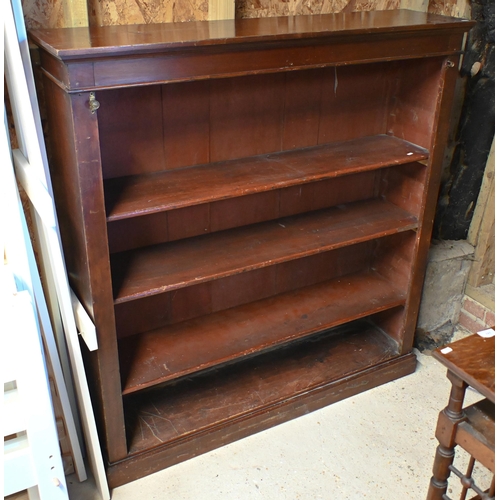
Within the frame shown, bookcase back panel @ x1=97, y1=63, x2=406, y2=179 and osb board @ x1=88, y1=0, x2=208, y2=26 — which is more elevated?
osb board @ x1=88, y1=0, x2=208, y2=26

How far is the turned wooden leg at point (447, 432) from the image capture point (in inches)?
65.8

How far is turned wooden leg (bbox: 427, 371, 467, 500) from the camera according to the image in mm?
1671

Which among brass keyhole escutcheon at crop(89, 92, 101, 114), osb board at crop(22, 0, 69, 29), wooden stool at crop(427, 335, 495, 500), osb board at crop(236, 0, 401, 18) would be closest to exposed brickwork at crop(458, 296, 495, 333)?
wooden stool at crop(427, 335, 495, 500)

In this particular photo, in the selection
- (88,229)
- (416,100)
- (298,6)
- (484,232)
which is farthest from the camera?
(484,232)

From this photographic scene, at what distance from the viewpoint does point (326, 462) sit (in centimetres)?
233

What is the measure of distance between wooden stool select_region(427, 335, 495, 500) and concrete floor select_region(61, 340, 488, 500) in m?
0.57

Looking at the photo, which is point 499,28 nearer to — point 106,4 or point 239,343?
point 106,4

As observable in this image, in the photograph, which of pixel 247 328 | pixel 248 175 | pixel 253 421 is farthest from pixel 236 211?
pixel 253 421

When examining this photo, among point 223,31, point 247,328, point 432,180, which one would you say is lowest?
point 247,328

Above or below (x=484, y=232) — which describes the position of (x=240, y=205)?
above

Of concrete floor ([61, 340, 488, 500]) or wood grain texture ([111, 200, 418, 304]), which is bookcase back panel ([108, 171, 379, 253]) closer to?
wood grain texture ([111, 200, 418, 304])

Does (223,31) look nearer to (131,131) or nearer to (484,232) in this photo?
(131,131)

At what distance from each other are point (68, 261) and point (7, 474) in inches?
27.6

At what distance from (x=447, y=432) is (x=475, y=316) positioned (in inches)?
54.0
